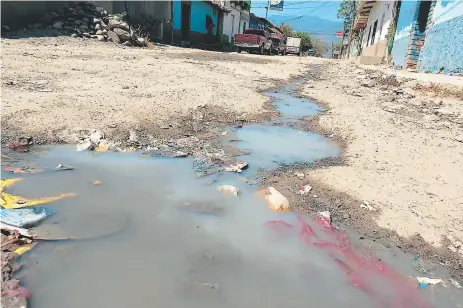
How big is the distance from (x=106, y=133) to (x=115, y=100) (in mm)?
1012

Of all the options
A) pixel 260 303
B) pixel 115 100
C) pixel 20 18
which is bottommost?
pixel 260 303

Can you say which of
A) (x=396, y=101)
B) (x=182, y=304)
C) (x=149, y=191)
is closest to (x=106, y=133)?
(x=149, y=191)

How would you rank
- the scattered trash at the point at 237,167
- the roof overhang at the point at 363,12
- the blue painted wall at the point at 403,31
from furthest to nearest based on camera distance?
the roof overhang at the point at 363,12
the blue painted wall at the point at 403,31
the scattered trash at the point at 237,167

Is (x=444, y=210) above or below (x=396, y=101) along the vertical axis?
below

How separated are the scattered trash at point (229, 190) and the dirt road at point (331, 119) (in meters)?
0.45

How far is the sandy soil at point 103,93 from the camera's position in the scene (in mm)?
3961

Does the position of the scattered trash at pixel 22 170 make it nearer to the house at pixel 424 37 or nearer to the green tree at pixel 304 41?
the house at pixel 424 37

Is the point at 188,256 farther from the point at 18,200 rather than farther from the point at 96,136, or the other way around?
the point at 96,136

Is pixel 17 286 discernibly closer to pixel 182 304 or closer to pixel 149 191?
pixel 182 304

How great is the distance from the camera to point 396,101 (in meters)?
6.93

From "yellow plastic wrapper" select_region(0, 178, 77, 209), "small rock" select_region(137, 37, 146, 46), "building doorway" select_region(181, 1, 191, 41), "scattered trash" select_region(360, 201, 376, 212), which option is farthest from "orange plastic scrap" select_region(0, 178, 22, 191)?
"building doorway" select_region(181, 1, 191, 41)

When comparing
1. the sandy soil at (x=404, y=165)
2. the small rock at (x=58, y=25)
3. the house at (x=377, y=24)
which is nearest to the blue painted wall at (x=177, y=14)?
the small rock at (x=58, y=25)

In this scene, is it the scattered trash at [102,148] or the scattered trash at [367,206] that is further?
the scattered trash at [102,148]

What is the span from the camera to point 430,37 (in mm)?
9914
